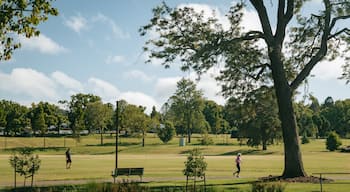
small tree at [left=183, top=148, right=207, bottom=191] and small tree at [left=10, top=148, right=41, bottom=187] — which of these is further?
small tree at [left=10, top=148, right=41, bottom=187]

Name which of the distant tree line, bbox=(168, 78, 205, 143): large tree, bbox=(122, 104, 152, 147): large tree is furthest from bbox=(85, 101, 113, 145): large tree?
bbox=(168, 78, 205, 143): large tree

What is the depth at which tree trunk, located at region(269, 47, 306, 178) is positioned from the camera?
2636 cm

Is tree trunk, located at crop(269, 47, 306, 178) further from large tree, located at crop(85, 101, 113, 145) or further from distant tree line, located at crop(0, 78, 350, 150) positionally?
large tree, located at crop(85, 101, 113, 145)

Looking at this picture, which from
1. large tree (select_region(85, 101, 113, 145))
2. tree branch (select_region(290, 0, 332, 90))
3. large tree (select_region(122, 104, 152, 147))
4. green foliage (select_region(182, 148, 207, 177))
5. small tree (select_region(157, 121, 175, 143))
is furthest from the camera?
large tree (select_region(85, 101, 113, 145))

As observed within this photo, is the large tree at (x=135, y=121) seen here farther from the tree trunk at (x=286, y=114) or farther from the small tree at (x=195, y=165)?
the small tree at (x=195, y=165)

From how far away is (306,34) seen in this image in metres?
29.3

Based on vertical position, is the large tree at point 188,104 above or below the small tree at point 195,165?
above

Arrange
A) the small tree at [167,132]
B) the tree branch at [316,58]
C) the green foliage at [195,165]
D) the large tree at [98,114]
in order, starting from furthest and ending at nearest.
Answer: the large tree at [98,114], the small tree at [167,132], the tree branch at [316,58], the green foliage at [195,165]

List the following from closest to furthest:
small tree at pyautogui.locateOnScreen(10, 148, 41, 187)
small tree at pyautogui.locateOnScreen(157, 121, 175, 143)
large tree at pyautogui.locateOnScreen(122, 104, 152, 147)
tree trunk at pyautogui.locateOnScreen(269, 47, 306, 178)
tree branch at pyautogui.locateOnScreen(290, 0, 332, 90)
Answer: small tree at pyautogui.locateOnScreen(10, 148, 41, 187)
tree trunk at pyautogui.locateOnScreen(269, 47, 306, 178)
tree branch at pyautogui.locateOnScreen(290, 0, 332, 90)
small tree at pyautogui.locateOnScreen(157, 121, 175, 143)
large tree at pyautogui.locateOnScreen(122, 104, 152, 147)

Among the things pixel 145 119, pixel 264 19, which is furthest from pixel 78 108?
pixel 264 19

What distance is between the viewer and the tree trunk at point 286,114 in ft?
86.5

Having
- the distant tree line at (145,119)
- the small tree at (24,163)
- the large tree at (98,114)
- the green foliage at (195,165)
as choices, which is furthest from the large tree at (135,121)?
the green foliage at (195,165)

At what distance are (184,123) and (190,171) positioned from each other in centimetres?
9640

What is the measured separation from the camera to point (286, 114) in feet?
87.7
